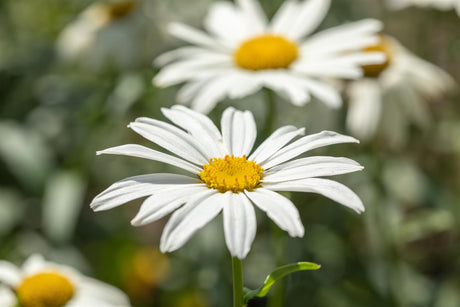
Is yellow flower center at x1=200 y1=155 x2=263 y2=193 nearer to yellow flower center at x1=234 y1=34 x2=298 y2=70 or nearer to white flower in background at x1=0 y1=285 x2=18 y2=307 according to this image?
white flower in background at x1=0 y1=285 x2=18 y2=307

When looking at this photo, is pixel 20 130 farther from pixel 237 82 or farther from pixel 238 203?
pixel 238 203

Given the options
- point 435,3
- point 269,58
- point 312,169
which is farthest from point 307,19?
point 312,169

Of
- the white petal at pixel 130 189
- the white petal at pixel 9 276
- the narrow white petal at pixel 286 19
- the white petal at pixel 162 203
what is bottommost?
the white petal at pixel 9 276

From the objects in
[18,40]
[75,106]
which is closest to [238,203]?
[75,106]

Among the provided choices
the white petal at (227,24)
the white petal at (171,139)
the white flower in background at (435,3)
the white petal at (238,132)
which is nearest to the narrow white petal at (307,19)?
the white petal at (227,24)

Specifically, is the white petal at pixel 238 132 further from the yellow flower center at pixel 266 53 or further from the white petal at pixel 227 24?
the white petal at pixel 227 24
